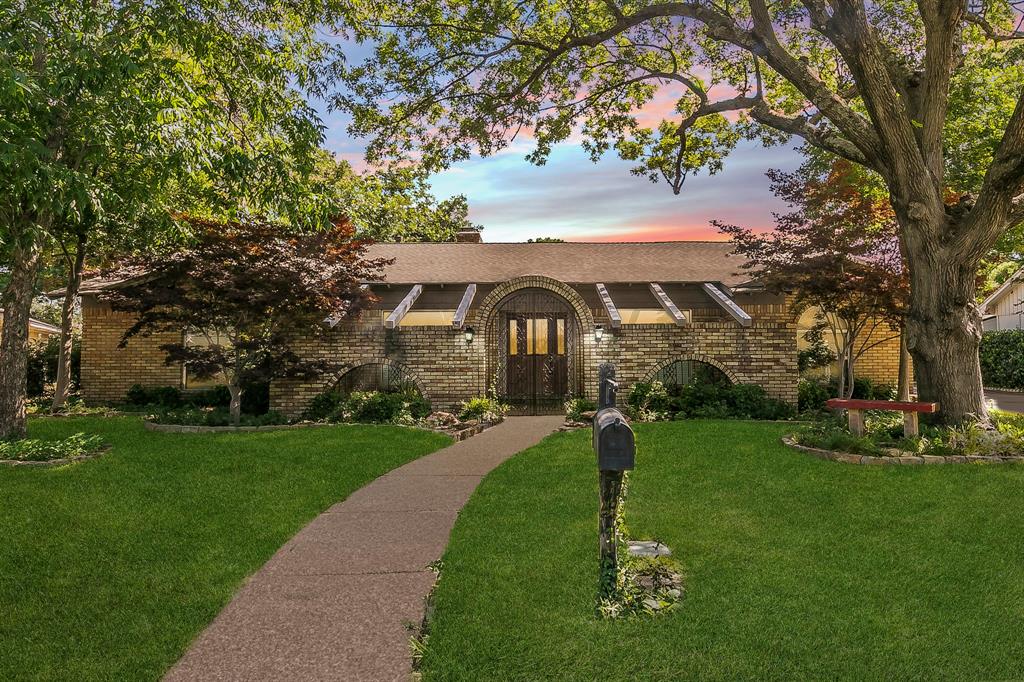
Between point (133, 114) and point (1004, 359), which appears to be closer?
point (133, 114)

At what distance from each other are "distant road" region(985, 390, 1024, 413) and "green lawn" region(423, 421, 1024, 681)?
10516 mm

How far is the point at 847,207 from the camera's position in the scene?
1532cm

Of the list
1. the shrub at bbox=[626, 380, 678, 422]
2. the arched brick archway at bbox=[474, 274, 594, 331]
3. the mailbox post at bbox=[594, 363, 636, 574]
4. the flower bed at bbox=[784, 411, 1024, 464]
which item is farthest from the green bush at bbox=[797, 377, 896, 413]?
the mailbox post at bbox=[594, 363, 636, 574]

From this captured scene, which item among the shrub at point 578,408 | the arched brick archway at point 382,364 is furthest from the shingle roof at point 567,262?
the shrub at point 578,408

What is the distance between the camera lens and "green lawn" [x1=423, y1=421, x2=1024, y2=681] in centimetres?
371

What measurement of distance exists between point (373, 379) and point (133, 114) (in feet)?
29.1

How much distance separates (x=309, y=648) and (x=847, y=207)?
15616 millimetres

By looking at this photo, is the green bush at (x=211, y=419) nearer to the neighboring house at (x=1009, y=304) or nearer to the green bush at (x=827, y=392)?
the green bush at (x=827, y=392)

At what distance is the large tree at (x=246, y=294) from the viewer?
1324 centimetres

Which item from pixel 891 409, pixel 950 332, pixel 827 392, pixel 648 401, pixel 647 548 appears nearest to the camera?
pixel 647 548

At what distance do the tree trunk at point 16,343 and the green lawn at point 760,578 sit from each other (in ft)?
28.9

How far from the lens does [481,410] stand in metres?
15.0

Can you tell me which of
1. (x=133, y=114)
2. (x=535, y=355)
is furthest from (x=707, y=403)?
(x=133, y=114)

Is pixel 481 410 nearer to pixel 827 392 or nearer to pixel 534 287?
pixel 534 287
